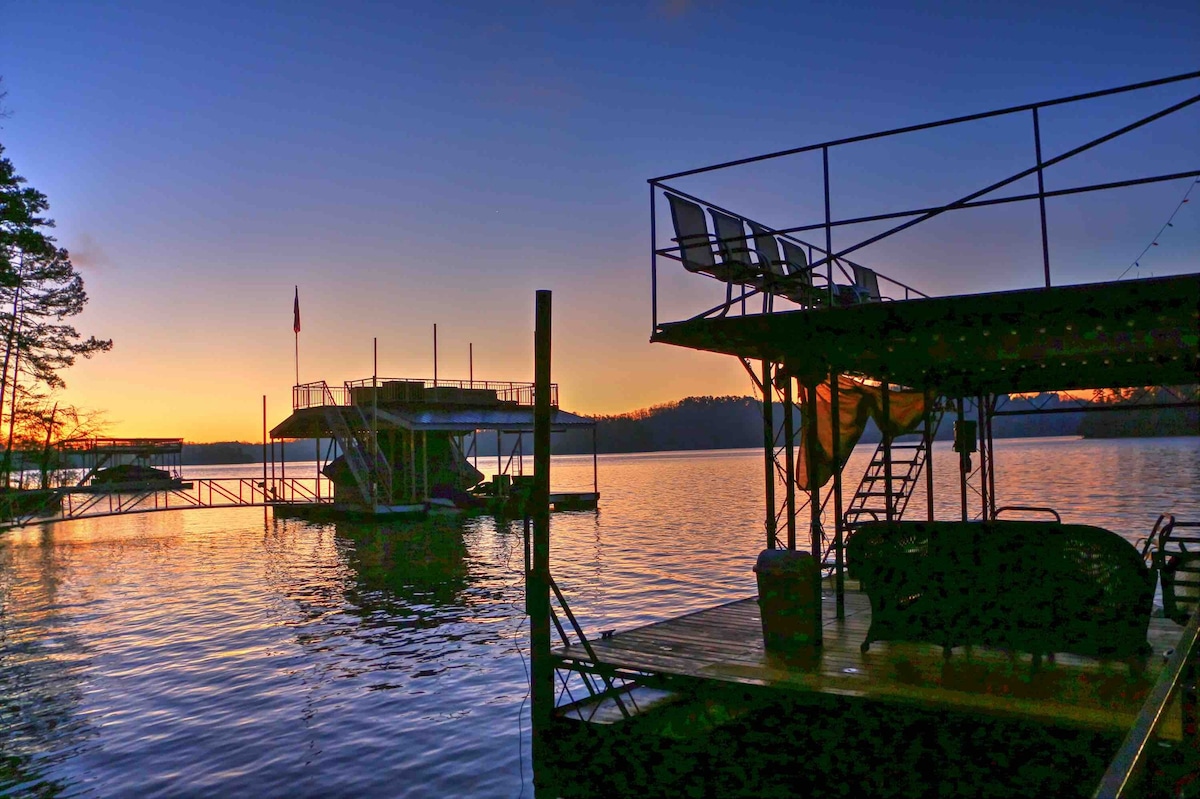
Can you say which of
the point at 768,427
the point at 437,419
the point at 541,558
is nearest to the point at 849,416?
the point at 768,427

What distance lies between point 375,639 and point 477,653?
278cm

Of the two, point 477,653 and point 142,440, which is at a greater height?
point 142,440

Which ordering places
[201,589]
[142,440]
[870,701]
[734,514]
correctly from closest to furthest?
[870,701], [201,589], [734,514], [142,440]

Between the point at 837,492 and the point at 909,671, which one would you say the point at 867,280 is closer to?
the point at 837,492

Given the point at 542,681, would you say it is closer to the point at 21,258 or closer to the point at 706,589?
the point at 706,589

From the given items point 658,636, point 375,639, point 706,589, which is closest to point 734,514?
point 706,589

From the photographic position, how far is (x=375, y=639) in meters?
17.5

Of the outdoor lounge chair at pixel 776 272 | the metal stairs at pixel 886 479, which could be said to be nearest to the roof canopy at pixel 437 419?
the metal stairs at pixel 886 479

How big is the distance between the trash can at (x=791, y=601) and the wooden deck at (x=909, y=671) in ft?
0.73

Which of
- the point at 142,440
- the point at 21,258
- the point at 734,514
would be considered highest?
the point at 21,258

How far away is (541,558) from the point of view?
352 inches

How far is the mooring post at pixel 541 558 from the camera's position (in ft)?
29.1

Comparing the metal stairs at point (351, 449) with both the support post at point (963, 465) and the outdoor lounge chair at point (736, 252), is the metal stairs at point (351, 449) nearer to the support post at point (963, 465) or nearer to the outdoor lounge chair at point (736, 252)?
the support post at point (963, 465)

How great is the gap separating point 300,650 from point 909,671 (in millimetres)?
12841
